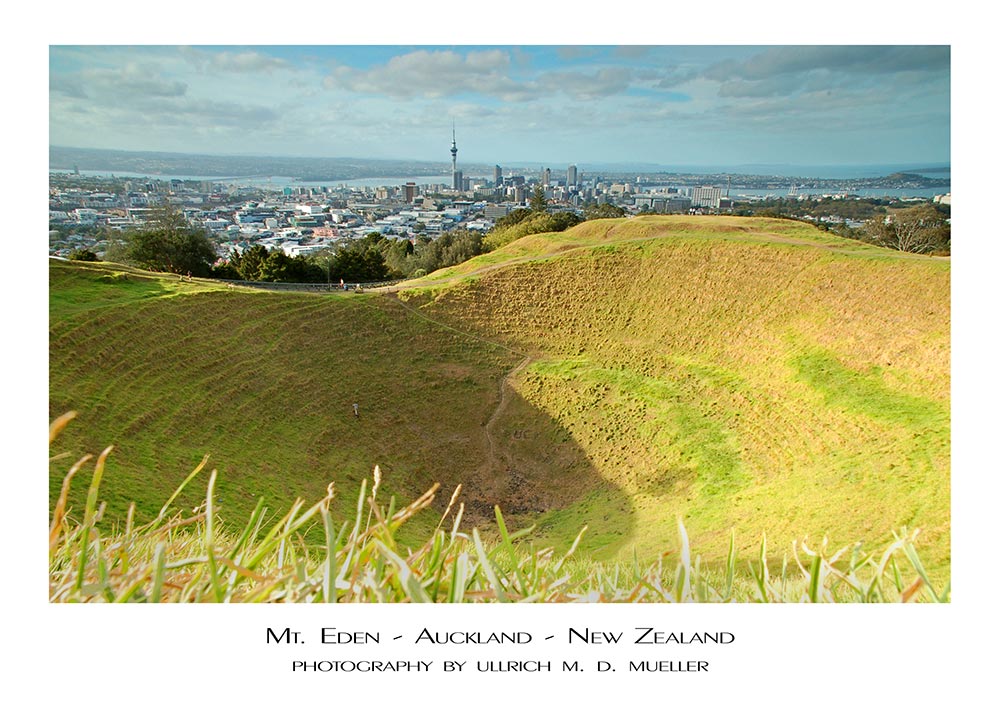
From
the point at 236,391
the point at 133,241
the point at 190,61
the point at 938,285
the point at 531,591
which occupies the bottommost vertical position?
the point at 236,391

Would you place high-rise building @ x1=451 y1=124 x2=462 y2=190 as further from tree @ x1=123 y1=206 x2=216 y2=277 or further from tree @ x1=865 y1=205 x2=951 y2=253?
tree @ x1=865 y1=205 x2=951 y2=253

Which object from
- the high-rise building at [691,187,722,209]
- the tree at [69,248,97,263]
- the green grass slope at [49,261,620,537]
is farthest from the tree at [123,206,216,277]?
the high-rise building at [691,187,722,209]

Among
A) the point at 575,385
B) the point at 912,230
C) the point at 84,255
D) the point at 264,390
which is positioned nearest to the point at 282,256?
the point at 264,390

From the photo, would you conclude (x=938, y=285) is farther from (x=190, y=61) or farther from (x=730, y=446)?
(x=190, y=61)

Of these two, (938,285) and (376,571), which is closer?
(376,571)

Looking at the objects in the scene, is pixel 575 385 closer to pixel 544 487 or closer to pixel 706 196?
pixel 544 487
